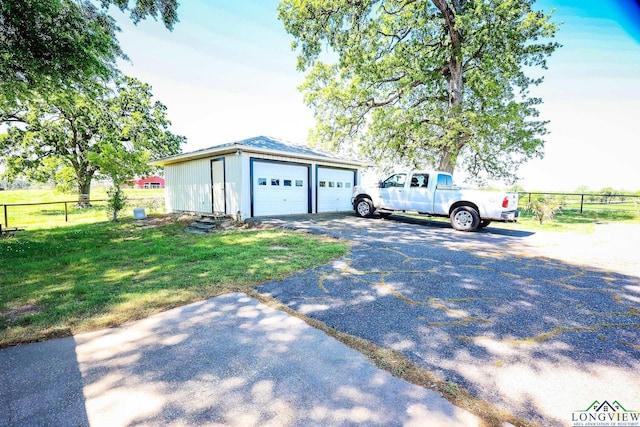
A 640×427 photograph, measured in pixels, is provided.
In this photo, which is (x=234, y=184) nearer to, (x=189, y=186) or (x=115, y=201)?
(x=189, y=186)

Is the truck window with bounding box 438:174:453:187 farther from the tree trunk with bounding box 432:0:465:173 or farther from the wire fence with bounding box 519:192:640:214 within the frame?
the wire fence with bounding box 519:192:640:214

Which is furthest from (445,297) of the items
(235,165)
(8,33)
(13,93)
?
(13,93)

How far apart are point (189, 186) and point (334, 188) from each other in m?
6.97

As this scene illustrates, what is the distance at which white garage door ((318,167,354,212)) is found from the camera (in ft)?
43.3

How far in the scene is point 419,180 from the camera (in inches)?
380

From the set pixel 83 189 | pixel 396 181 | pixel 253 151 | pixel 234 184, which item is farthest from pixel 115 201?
pixel 83 189

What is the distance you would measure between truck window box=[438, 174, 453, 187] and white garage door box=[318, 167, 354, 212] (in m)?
5.50

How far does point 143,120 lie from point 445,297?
26.7 metres

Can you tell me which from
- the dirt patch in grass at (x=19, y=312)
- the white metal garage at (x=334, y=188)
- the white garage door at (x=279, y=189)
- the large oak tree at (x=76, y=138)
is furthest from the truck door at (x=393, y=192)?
the large oak tree at (x=76, y=138)

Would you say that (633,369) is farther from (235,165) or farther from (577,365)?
(235,165)

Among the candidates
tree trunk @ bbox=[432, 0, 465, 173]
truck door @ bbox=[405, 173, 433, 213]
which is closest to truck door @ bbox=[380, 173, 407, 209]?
truck door @ bbox=[405, 173, 433, 213]

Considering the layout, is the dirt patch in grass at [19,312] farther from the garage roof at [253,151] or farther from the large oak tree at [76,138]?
the large oak tree at [76,138]

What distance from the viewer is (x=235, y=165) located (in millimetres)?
10430

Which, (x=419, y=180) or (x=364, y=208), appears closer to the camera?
(x=419, y=180)
